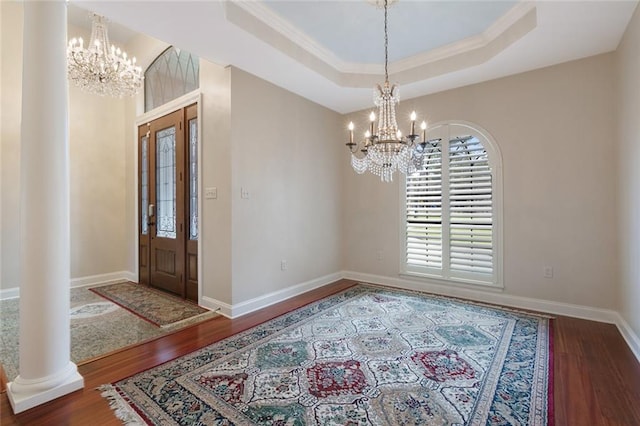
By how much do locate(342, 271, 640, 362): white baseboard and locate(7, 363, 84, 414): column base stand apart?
391 centimetres

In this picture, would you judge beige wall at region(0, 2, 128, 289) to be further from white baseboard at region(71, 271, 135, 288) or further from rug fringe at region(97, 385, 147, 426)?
rug fringe at region(97, 385, 147, 426)

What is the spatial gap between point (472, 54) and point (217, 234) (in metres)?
3.61

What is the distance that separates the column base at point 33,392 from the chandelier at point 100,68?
11.3ft

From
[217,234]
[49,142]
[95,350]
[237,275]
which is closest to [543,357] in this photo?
[237,275]

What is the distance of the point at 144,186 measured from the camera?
199 inches

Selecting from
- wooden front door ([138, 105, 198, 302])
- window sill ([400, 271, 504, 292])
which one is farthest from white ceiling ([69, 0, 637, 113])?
window sill ([400, 271, 504, 292])

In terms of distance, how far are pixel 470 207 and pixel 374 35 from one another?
7.96ft

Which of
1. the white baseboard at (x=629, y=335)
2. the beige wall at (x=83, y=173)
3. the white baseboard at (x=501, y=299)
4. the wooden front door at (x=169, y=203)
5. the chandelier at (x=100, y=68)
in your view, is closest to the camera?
the white baseboard at (x=629, y=335)

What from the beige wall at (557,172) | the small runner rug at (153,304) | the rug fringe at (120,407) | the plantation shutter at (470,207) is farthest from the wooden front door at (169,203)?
the beige wall at (557,172)

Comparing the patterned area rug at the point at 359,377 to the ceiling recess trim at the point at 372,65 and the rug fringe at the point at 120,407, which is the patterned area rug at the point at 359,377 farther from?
the ceiling recess trim at the point at 372,65

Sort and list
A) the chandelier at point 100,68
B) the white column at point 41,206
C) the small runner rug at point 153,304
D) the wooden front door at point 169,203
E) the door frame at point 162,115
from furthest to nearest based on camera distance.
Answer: the wooden front door at point 169,203
the door frame at point 162,115
the chandelier at point 100,68
the small runner rug at point 153,304
the white column at point 41,206

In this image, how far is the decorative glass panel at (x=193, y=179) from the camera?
13.2 ft

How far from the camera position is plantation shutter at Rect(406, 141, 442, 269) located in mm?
4359

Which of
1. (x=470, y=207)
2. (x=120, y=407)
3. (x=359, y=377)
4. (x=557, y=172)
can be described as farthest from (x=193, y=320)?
(x=557, y=172)
